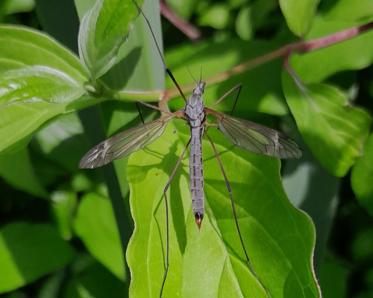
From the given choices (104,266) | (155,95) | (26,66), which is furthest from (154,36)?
(104,266)

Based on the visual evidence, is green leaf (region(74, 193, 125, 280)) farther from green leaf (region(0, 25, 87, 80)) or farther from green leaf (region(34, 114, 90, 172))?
green leaf (region(0, 25, 87, 80))

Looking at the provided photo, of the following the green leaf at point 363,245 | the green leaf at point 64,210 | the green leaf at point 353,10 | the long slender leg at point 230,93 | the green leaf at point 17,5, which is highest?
the green leaf at point 17,5

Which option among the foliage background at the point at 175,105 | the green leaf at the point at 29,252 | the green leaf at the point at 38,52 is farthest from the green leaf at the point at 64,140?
the green leaf at the point at 38,52

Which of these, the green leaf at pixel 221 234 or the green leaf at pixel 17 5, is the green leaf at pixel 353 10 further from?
the green leaf at pixel 17 5

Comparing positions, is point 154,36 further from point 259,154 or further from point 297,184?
point 297,184

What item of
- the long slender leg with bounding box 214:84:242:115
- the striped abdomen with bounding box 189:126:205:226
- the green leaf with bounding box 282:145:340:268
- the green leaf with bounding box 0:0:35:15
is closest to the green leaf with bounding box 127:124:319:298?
the striped abdomen with bounding box 189:126:205:226

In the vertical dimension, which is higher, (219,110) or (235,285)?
(219,110)
